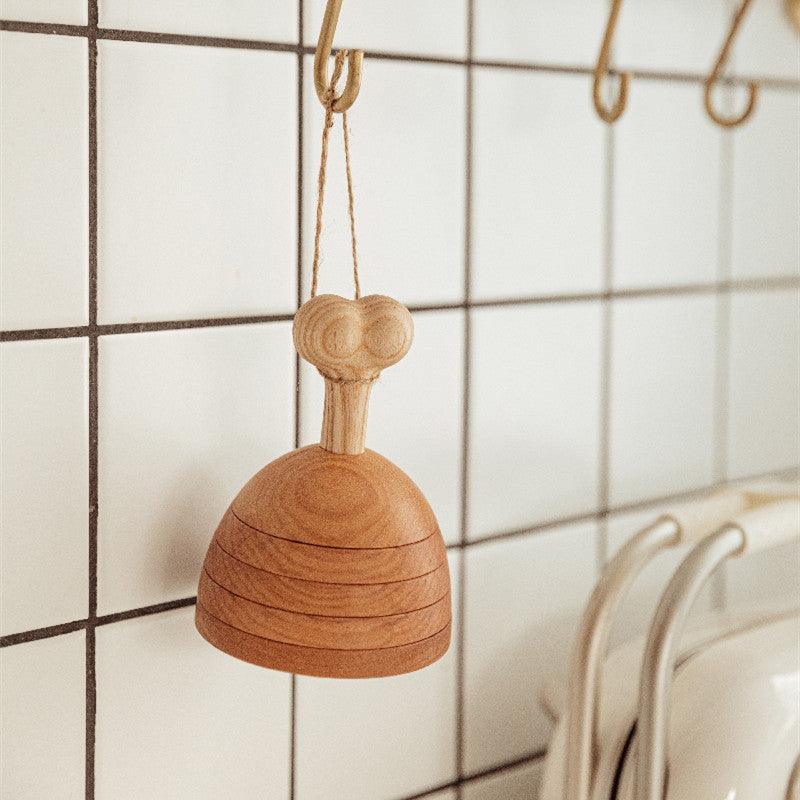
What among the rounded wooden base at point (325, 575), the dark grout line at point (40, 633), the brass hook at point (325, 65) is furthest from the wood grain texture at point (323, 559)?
the brass hook at point (325, 65)

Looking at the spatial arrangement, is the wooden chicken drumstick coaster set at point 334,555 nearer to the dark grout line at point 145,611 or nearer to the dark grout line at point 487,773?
the dark grout line at point 145,611

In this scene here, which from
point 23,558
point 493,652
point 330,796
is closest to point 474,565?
point 493,652

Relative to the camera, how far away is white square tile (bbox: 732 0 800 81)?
3.13 feet

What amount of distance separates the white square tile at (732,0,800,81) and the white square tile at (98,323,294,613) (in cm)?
50

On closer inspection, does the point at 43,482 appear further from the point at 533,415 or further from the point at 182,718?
the point at 533,415

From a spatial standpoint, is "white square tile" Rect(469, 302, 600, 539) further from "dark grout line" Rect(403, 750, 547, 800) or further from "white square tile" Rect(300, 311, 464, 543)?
"dark grout line" Rect(403, 750, 547, 800)

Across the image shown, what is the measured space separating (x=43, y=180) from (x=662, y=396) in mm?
525

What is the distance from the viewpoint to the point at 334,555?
0.56 m

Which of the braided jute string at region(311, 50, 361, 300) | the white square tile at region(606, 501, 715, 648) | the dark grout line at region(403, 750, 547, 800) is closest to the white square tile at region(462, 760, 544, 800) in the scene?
the dark grout line at region(403, 750, 547, 800)

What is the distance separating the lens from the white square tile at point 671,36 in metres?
0.87

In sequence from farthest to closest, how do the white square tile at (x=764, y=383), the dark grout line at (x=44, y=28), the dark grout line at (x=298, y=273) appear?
1. the white square tile at (x=764, y=383)
2. the dark grout line at (x=298, y=273)
3. the dark grout line at (x=44, y=28)

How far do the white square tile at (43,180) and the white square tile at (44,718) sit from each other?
0.17m

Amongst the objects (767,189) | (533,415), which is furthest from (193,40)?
(767,189)

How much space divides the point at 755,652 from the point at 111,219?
46 cm
